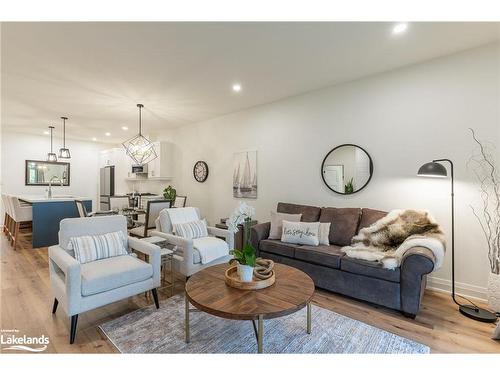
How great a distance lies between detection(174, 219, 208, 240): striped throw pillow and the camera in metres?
3.12

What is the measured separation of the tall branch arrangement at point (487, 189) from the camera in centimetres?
252

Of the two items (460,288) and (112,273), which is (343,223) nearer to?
(460,288)

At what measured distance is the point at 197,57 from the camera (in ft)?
9.07

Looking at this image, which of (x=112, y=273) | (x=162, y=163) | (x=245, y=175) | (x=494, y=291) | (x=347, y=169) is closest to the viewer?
(x=112, y=273)

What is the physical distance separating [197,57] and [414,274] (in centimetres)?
323

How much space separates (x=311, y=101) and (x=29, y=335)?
169 inches

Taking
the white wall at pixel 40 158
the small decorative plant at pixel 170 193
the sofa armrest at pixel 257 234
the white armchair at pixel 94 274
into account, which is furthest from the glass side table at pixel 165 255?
the white wall at pixel 40 158

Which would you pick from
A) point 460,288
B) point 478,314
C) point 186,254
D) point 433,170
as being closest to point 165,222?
point 186,254

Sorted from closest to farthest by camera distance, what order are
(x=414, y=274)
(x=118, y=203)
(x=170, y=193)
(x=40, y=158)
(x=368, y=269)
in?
(x=414, y=274)
(x=368, y=269)
(x=118, y=203)
(x=170, y=193)
(x=40, y=158)

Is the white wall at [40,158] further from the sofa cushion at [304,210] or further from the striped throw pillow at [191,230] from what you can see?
the sofa cushion at [304,210]

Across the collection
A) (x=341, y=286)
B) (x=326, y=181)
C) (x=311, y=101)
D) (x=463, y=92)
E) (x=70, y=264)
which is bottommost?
(x=341, y=286)
